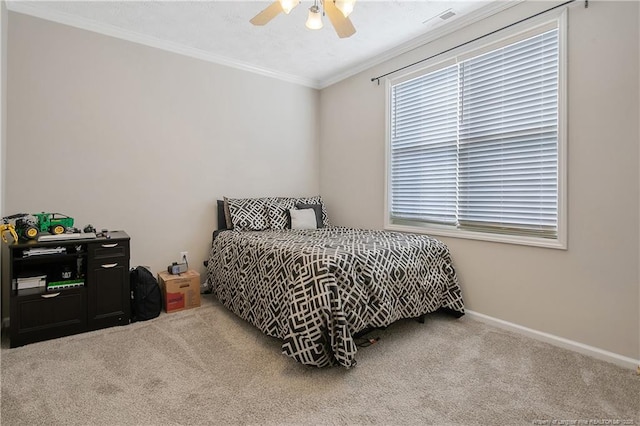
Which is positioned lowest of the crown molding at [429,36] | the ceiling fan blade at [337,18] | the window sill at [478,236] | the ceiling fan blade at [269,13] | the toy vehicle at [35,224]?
the window sill at [478,236]

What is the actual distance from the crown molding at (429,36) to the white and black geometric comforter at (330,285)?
6.17 ft

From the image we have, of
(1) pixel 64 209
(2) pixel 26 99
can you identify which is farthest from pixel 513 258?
(2) pixel 26 99

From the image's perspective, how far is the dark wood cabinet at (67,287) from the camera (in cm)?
228

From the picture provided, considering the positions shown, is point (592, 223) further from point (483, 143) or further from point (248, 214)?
point (248, 214)

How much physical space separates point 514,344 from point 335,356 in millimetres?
1364

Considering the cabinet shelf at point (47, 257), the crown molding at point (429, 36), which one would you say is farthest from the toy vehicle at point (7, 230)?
the crown molding at point (429, 36)

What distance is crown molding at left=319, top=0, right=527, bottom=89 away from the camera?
260cm

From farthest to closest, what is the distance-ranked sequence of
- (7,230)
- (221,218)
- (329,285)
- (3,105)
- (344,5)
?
1. (221,218)
2. (3,105)
3. (7,230)
4. (329,285)
5. (344,5)

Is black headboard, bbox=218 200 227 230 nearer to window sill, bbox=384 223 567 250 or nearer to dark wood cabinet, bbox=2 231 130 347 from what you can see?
dark wood cabinet, bbox=2 231 130 347

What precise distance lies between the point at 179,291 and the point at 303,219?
1448 mm

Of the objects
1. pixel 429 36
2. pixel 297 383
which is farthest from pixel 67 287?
pixel 429 36

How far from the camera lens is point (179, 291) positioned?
119 inches

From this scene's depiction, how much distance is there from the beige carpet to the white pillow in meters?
1.42

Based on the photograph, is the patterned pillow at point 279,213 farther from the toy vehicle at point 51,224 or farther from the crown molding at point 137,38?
the toy vehicle at point 51,224
